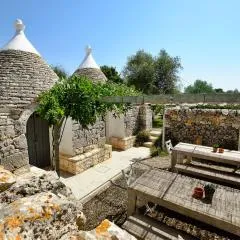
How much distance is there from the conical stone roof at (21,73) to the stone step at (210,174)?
5345 mm

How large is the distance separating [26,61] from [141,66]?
1879 centimetres

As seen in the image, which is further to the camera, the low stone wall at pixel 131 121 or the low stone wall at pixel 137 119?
the low stone wall at pixel 137 119

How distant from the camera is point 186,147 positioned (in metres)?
7.65

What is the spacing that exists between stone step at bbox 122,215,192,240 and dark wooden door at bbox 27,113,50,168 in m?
5.25

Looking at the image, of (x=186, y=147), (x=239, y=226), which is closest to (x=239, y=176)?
(x=186, y=147)

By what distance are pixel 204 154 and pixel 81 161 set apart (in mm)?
4634

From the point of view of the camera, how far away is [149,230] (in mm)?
3744

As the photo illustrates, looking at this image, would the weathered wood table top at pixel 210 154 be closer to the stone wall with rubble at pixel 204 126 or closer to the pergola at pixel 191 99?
the stone wall with rubble at pixel 204 126

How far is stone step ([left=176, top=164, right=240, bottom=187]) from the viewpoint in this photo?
19.0ft

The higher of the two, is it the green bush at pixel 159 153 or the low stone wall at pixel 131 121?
the low stone wall at pixel 131 121

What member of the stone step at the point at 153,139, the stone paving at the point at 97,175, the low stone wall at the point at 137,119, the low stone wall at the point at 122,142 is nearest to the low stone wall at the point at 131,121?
the low stone wall at the point at 137,119

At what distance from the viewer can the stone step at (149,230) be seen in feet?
11.8

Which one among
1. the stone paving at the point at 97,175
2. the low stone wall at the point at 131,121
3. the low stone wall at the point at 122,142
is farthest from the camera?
the low stone wall at the point at 131,121

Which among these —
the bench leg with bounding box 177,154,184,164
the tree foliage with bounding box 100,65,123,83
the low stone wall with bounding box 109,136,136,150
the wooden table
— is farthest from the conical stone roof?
the tree foliage with bounding box 100,65,123,83
